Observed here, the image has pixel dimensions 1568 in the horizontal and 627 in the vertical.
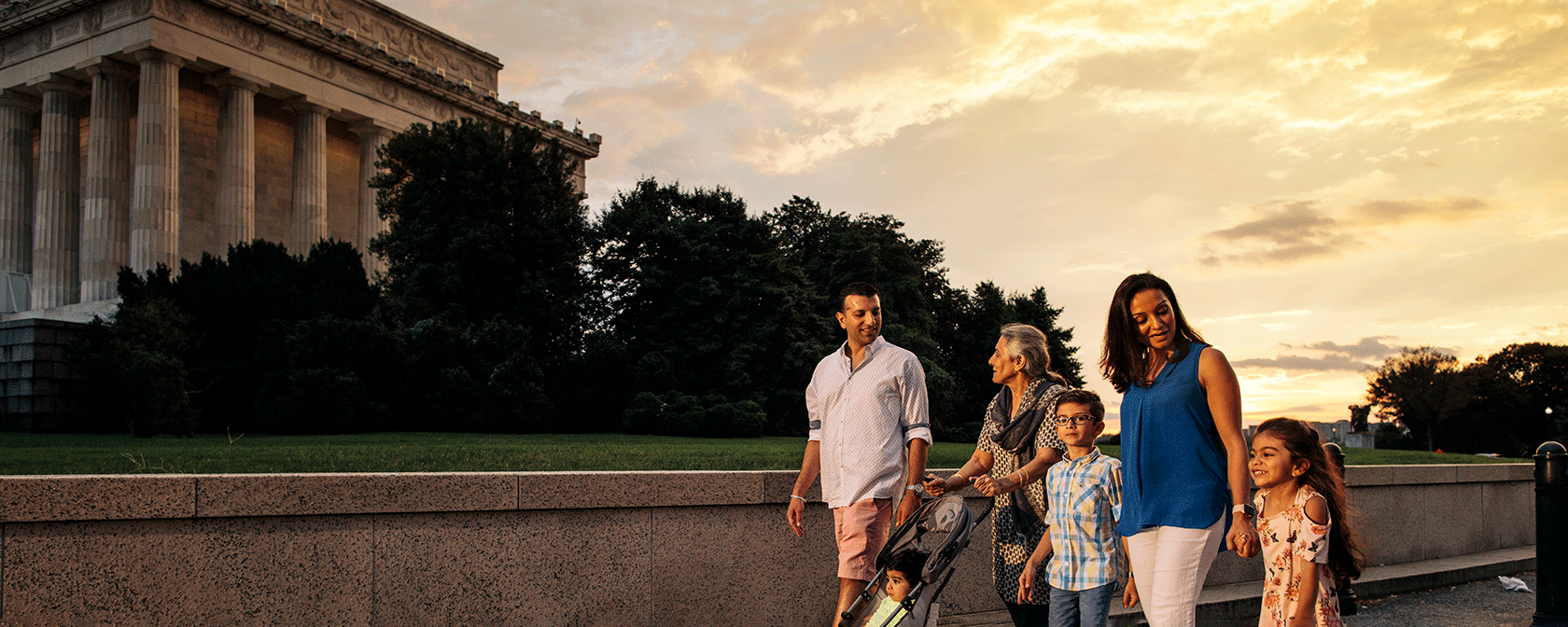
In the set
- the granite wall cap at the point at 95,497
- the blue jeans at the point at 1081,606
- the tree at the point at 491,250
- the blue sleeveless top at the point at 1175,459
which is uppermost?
the tree at the point at 491,250

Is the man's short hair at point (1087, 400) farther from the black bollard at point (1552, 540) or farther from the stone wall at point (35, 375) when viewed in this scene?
the stone wall at point (35, 375)

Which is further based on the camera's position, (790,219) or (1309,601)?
(790,219)

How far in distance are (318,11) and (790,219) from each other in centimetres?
2745

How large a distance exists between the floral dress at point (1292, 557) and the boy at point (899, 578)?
61.6 inches

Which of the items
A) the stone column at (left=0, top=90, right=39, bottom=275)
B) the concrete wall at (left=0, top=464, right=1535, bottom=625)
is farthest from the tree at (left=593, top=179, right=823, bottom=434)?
the stone column at (left=0, top=90, right=39, bottom=275)

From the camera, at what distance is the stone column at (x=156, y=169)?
143ft

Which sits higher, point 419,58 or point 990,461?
point 419,58

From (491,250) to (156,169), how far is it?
21.4 meters

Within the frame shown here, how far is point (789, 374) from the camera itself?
34375 mm

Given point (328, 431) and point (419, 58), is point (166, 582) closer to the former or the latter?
point (328, 431)

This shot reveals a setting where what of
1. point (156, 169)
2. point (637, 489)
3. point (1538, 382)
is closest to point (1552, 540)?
point (637, 489)

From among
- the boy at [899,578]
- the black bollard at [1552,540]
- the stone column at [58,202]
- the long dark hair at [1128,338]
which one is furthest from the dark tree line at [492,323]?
the long dark hair at [1128,338]

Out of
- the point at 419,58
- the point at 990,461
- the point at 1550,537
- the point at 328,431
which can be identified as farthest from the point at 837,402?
the point at 419,58

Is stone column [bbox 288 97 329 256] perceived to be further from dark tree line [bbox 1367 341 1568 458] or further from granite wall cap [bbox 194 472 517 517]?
dark tree line [bbox 1367 341 1568 458]
